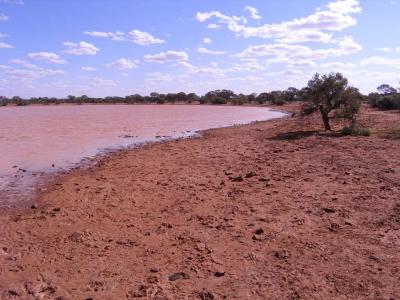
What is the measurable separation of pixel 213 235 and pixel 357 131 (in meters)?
14.2

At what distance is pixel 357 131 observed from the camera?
19.5 meters

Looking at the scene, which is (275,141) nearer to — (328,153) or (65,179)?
(328,153)

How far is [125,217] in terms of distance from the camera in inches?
328

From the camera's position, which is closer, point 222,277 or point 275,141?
point 222,277

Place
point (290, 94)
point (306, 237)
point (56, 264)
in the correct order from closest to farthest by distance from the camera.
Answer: point (56, 264) < point (306, 237) < point (290, 94)

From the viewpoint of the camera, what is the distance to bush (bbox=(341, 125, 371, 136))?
19.3m

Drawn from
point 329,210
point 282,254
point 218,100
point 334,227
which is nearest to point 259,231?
point 282,254

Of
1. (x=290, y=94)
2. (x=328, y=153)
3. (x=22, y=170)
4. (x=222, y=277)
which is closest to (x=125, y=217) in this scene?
(x=222, y=277)

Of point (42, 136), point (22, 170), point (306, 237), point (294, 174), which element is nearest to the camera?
point (306, 237)

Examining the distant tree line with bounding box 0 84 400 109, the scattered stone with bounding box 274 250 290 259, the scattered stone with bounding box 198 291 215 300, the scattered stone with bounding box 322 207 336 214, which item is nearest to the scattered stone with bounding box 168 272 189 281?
the scattered stone with bounding box 198 291 215 300

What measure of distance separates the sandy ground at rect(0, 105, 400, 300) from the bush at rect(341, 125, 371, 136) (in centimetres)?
664

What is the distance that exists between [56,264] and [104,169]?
783 centimetres

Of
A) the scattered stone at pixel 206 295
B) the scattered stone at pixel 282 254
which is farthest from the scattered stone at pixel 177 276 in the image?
the scattered stone at pixel 282 254

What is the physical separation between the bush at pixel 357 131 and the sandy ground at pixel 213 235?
664 cm
